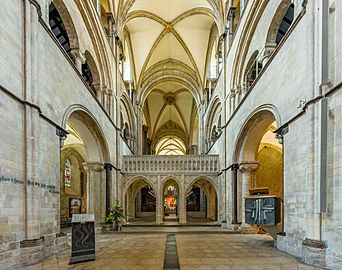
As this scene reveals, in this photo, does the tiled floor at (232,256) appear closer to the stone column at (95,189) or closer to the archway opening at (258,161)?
the archway opening at (258,161)

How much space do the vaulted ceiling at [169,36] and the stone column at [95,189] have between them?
8728 mm

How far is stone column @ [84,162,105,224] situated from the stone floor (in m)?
4.08

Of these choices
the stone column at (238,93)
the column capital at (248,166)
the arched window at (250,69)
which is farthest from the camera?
the stone column at (238,93)

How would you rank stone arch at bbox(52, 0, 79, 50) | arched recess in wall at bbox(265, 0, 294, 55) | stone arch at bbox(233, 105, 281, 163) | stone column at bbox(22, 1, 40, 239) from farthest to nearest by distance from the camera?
stone arch at bbox(52, 0, 79, 50)
stone arch at bbox(233, 105, 281, 163)
arched recess in wall at bbox(265, 0, 294, 55)
stone column at bbox(22, 1, 40, 239)

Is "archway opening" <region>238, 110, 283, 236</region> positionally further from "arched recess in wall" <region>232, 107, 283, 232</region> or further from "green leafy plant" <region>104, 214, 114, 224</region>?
"green leafy plant" <region>104, 214, 114, 224</region>

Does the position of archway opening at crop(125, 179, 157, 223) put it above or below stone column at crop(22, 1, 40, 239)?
below

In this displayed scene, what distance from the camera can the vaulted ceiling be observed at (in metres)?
19.0

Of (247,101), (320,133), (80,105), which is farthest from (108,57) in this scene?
(320,133)

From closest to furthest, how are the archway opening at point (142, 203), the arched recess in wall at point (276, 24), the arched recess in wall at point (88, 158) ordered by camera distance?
the arched recess in wall at point (276, 24), the arched recess in wall at point (88, 158), the archway opening at point (142, 203)

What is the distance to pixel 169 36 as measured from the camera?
22.8m

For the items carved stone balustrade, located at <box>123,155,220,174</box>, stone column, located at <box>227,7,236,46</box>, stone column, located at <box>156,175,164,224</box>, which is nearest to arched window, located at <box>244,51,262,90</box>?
stone column, located at <box>227,7,236,46</box>

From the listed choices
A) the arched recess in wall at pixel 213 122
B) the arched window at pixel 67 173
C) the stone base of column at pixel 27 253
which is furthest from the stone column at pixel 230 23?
the arched window at pixel 67 173

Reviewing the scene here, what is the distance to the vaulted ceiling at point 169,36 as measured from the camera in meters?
19.0

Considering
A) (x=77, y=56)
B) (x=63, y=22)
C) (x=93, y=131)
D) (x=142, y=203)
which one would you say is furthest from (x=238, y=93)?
(x=142, y=203)
